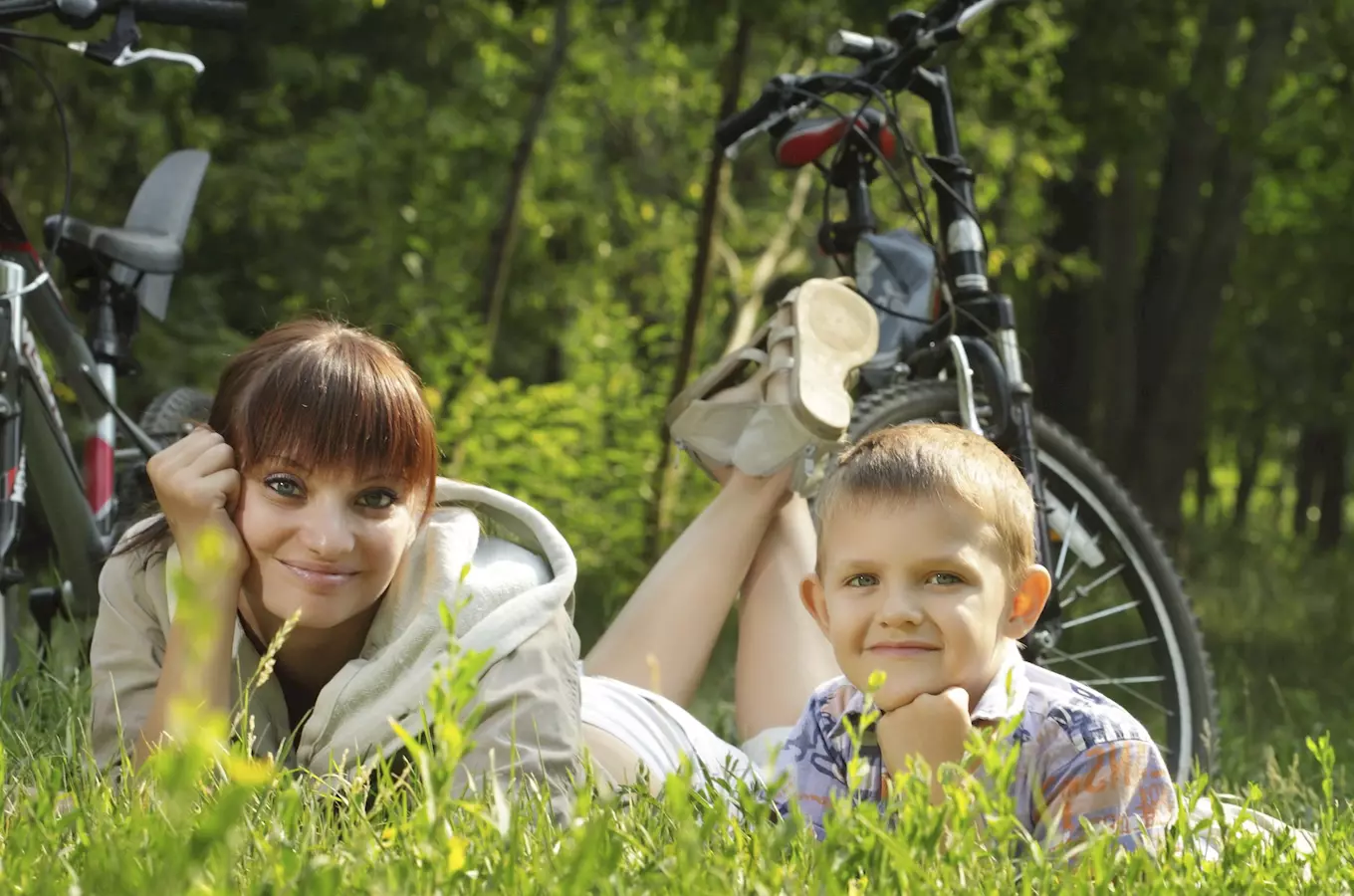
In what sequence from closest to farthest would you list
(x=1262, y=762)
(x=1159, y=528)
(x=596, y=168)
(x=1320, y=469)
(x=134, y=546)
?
(x=134, y=546) < (x=1262, y=762) < (x=1159, y=528) < (x=596, y=168) < (x=1320, y=469)

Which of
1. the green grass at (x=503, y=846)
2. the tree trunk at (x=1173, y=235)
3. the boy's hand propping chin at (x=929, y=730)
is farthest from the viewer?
the tree trunk at (x=1173, y=235)

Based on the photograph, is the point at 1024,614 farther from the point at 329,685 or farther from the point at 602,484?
the point at 602,484

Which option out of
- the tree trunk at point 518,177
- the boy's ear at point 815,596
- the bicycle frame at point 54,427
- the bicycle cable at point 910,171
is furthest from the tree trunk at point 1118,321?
the boy's ear at point 815,596

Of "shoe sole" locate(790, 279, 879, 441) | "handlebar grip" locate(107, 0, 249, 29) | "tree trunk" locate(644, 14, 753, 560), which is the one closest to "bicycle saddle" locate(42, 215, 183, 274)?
"handlebar grip" locate(107, 0, 249, 29)

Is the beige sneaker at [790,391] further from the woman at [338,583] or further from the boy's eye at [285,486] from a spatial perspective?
the boy's eye at [285,486]

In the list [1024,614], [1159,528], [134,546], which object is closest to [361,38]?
[1159,528]

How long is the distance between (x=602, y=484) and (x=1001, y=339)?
6.46 meters

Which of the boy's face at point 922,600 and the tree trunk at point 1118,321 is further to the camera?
the tree trunk at point 1118,321

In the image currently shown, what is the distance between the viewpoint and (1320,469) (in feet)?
85.0

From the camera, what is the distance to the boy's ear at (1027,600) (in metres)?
2.37

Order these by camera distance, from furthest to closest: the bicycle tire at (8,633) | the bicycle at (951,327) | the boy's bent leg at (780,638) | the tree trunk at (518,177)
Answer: the tree trunk at (518,177) → the bicycle at (951,327) → the boy's bent leg at (780,638) → the bicycle tire at (8,633)

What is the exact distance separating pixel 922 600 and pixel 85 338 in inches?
101

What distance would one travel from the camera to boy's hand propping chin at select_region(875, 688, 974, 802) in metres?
2.19

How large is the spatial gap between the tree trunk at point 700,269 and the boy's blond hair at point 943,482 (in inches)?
195
